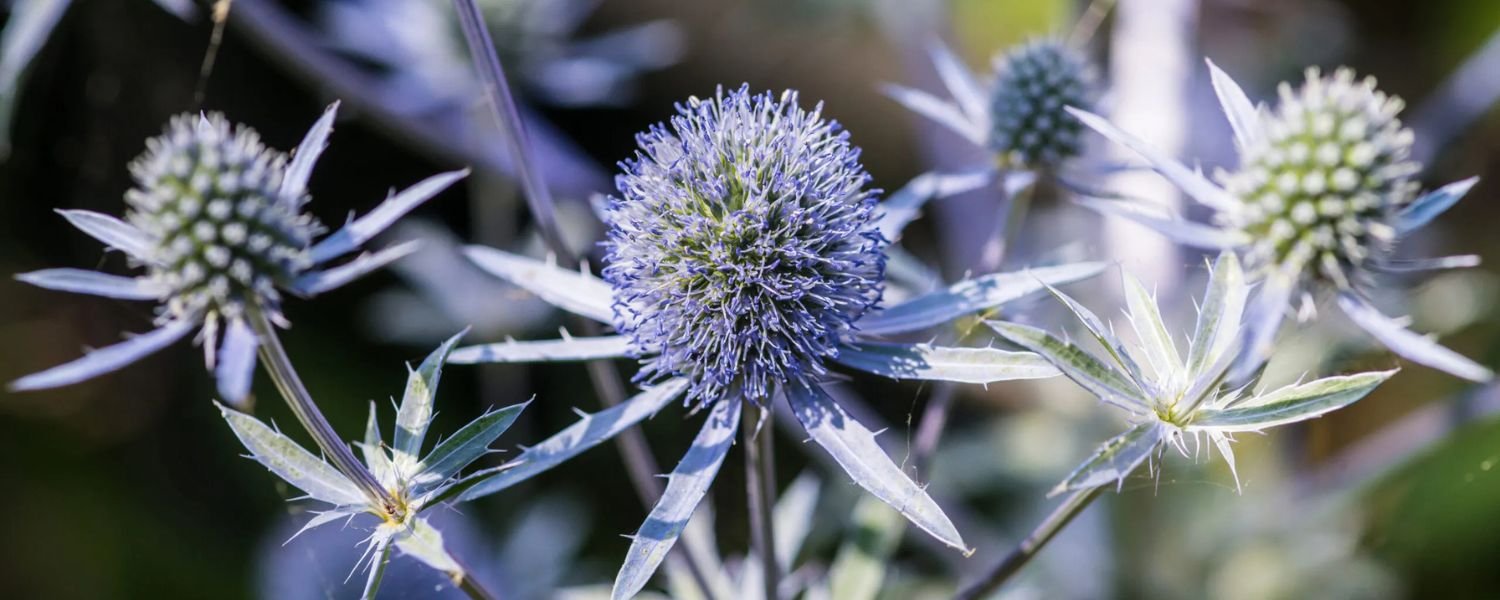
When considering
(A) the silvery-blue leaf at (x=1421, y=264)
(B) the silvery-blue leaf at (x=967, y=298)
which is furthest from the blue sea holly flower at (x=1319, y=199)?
(B) the silvery-blue leaf at (x=967, y=298)

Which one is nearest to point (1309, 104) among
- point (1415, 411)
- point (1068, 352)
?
point (1068, 352)

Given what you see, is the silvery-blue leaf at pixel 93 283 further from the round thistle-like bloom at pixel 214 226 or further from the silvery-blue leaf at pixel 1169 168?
the silvery-blue leaf at pixel 1169 168

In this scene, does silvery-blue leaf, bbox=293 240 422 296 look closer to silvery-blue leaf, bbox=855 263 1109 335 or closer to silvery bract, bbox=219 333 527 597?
silvery bract, bbox=219 333 527 597

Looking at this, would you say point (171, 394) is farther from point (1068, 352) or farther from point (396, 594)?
point (1068, 352)

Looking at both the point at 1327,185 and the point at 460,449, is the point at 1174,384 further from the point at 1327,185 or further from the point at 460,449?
the point at 460,449

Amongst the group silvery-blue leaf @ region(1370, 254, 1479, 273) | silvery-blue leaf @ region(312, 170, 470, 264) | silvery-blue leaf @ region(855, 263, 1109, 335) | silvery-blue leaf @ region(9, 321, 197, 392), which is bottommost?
silvery-blue leaf @ region(1370, 254, 1479, 273)

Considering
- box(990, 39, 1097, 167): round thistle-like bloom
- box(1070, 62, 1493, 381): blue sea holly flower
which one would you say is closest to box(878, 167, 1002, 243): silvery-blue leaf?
box(990, 39, 1097, 167): round thistle-like bloom
